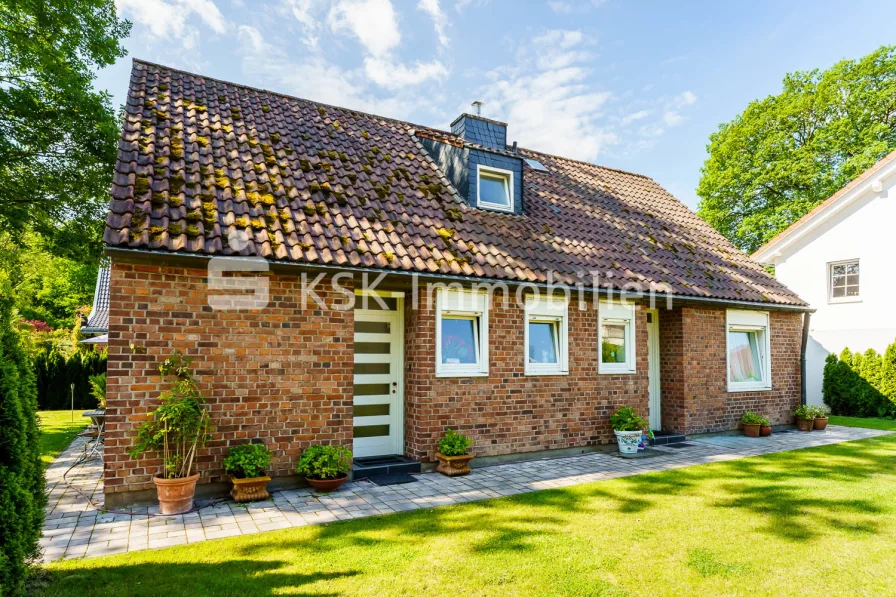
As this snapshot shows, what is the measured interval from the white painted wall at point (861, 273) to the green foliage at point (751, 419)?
788 cm

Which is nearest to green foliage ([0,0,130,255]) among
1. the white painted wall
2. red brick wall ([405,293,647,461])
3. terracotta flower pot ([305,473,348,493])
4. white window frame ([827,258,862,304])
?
red brick wall ([405,293,647,461])

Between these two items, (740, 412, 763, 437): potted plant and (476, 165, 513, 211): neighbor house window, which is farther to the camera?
(740, 412, 763, 437): potted plant

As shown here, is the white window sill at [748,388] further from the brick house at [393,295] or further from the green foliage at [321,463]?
the green foliage at [321,463]

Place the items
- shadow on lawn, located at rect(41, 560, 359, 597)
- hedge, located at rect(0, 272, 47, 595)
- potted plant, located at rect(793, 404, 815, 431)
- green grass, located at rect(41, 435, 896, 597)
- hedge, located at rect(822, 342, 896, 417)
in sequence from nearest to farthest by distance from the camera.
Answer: hedge, located at rect(0, 272, 47, 595) → shadow on lawn, located at rect(41, 560, 359, 597) → green grass, located at rect(41, 435, 896, 597) → potted plant, located at rect(793, 404, 815, 431) → hedge, located at rect(822, 342, 896, 417)

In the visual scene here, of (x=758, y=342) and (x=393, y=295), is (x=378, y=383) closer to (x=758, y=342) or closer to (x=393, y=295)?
(x=393, y=295)

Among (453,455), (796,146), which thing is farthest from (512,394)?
(796,146)

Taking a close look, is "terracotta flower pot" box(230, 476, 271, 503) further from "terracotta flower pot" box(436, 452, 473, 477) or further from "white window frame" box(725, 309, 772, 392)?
"white window frame" box(725, 309, 772, 392)

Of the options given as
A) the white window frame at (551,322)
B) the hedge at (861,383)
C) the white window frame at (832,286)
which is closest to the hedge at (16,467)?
the white window frame at (551,322)

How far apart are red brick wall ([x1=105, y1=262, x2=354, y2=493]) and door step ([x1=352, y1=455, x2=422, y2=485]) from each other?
1.91 feet

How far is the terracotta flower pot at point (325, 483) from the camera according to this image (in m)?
6.78

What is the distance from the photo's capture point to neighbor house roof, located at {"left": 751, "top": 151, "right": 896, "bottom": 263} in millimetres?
16375

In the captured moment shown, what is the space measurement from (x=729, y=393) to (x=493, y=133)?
26.1 feet

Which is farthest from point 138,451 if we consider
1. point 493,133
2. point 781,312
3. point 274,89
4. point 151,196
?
point 781,312

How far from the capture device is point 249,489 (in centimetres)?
638
